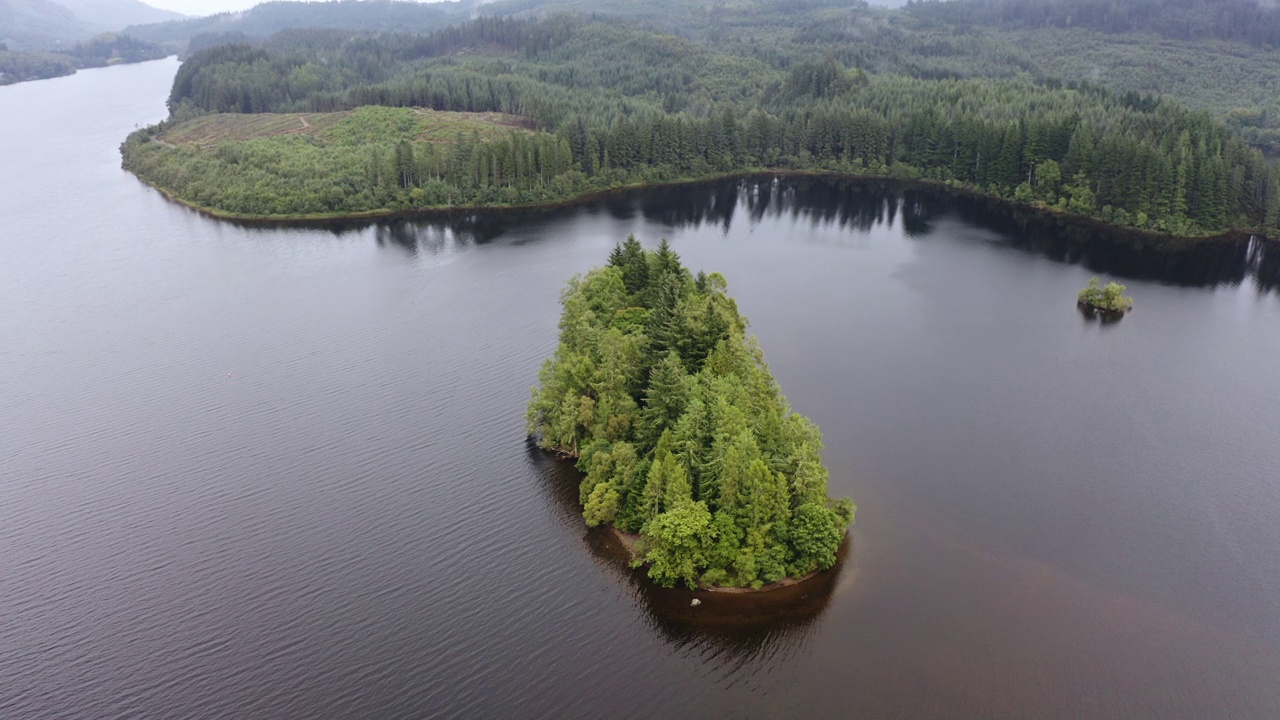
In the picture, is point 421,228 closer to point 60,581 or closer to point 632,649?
point 60,581

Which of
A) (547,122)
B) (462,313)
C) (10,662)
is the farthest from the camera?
(547,122)

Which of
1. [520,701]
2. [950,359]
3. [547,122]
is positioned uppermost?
[547,122]

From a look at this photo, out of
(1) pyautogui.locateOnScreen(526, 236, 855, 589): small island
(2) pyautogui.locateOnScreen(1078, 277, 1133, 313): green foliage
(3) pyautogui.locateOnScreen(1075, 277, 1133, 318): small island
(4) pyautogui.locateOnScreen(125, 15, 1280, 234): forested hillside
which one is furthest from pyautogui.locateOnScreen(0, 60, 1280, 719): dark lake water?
(4) pyautogui.locateOnScreen(125, 15, 1280, 234): forested hillside

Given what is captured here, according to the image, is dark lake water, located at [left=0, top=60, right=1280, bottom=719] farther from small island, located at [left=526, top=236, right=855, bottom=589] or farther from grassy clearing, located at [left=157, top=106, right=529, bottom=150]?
grassy clearing, located at [left=157, top=106, right=529, bottom=150]

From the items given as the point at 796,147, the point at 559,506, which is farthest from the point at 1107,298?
the point at 796,147

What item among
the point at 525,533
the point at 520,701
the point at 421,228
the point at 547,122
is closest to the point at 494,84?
the point at 547,122

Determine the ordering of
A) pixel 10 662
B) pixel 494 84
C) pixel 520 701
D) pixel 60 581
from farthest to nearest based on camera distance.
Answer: pixel 494 84 → pixel 60 581 → pixel 10 662 → pixel 520 701

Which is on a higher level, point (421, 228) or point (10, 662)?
point (421, 228)

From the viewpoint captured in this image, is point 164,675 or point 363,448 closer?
point 164,675
